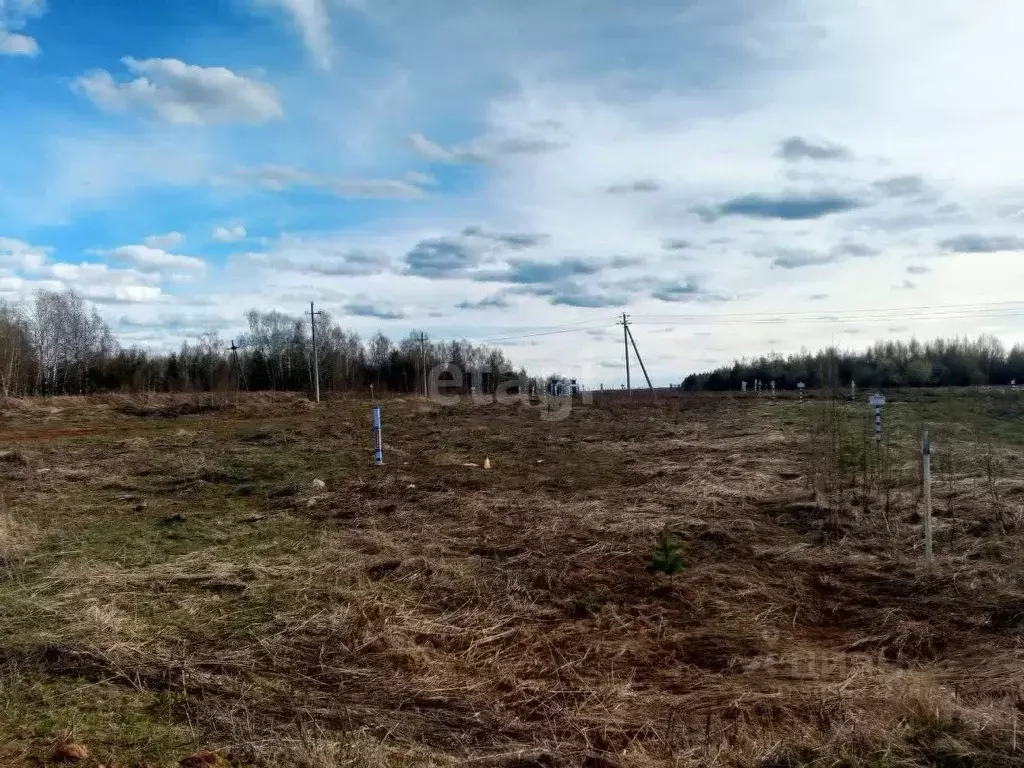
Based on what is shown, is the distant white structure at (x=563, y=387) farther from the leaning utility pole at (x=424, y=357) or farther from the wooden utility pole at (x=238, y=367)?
the wooden utility pole at (x=238, y=367)

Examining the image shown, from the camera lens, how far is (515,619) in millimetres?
5441

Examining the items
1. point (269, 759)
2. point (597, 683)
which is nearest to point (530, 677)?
point (597, 683)

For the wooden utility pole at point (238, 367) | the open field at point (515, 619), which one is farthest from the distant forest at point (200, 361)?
the open field at point (515, 619)

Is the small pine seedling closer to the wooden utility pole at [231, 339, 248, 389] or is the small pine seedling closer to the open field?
the open field

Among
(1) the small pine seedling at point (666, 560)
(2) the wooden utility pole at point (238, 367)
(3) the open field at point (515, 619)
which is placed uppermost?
(2) the wooden utility pole at point (238, 367)

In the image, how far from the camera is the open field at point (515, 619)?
3.47 meters

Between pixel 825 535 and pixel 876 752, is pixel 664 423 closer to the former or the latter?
pixel 825 535

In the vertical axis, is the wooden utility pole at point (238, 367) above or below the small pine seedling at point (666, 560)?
above

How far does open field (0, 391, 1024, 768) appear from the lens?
3469 millimetres

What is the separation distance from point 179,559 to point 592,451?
10.1 meters

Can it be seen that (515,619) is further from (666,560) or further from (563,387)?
(563,387)

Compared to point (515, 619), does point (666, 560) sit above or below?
above

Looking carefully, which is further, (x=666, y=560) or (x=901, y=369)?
(x=901, y=369)

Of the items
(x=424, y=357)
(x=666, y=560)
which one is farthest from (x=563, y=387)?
(x=666, y=560)
